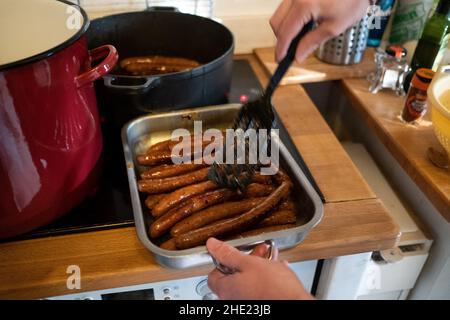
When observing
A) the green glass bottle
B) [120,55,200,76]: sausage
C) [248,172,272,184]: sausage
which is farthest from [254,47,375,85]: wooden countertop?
[248,172,272,184]: sausage

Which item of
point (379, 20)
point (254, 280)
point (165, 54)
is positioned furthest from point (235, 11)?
point (254, 280)

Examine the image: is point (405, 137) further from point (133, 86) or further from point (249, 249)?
point (133, 86)

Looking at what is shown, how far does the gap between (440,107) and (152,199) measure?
0.60m

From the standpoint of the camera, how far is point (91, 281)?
2.20 feet

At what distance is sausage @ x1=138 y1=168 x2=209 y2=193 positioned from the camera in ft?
2.56

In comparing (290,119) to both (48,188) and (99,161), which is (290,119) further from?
(48,188)

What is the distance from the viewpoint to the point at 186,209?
2.46 feet

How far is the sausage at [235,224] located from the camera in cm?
69

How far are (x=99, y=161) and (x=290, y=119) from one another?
0.48 meters

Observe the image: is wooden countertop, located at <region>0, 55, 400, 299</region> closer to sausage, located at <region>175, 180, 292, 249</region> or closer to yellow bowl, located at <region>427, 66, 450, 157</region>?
sausage, located at <region>175, 180, 292, 249</region>

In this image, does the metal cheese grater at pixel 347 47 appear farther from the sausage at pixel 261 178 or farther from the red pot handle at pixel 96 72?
the red pot handle at pixel 96 72

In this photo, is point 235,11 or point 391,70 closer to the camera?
point 391,70

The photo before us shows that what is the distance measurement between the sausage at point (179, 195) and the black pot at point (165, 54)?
0.22 metres
